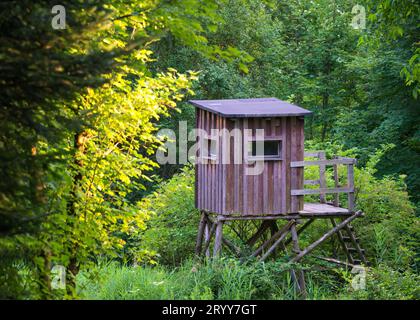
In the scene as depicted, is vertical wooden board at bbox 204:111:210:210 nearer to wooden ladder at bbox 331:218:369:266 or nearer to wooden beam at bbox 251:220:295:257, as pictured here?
wooden beam at bbox 251:220:295:257

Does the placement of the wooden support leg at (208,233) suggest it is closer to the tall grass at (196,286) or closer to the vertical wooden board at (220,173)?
the vertical wooden board at (220,173)

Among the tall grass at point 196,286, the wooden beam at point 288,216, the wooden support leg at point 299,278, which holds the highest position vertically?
the wooden beam at point 288,216

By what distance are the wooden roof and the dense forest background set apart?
1.53 meters

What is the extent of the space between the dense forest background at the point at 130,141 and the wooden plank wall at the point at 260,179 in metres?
1.65

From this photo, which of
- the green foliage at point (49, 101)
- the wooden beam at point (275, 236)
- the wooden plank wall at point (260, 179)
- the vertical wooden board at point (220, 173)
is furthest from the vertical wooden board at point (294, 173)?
the green foliage at point (49, 101)

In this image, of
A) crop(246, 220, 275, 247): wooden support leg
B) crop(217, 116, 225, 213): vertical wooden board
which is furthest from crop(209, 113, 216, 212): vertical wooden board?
crop(246, 220, 275, 247): wooden support leg

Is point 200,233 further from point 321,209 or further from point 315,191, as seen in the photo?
point 315,191

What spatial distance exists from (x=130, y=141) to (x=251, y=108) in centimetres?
386

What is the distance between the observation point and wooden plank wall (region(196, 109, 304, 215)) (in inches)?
600

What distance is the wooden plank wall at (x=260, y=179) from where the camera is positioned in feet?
50.0

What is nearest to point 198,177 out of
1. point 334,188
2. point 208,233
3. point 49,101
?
point 208,233

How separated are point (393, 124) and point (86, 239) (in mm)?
17829

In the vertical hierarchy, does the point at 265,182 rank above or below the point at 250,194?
above

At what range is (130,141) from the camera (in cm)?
1254
